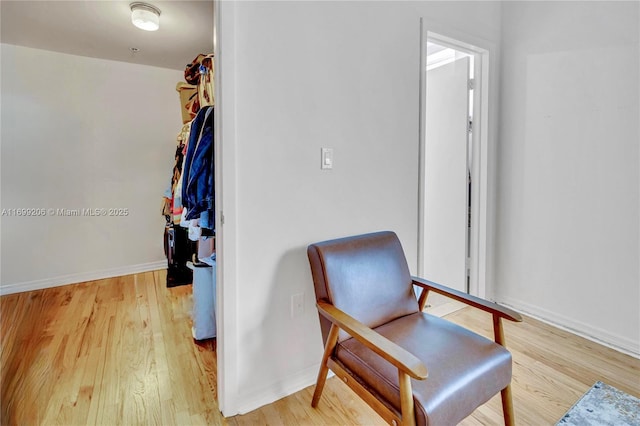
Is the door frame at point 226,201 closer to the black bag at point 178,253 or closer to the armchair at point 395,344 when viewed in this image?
the armchair at point 395,344

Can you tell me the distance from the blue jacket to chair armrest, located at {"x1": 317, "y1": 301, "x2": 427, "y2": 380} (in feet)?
2.86

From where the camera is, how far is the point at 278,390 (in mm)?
1642

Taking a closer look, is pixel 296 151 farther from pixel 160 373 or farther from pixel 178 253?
pixel 178 253

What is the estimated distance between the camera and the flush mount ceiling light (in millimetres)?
2256

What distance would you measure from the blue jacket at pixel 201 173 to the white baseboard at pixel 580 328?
239 centimetres

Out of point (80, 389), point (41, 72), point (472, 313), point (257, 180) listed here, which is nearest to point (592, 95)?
point (472, 313)

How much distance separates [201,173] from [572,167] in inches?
94.4

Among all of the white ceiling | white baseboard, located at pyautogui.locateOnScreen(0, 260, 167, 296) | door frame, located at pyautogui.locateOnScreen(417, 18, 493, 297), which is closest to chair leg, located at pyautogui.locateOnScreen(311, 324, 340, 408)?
door frame, located at pyautogui.locateOnScreen(417, 18, 493, 297)

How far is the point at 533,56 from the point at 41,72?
167 inches

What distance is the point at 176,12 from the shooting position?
236 centimetres

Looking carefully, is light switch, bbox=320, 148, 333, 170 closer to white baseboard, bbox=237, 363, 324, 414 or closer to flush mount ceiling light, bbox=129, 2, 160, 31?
white baseboard, bbox=237, 363, 324, 414

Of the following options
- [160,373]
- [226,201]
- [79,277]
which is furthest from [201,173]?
[79,277]

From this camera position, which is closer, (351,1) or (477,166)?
(351,1)

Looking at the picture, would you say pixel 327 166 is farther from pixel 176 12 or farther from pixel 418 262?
pixel 176 12
